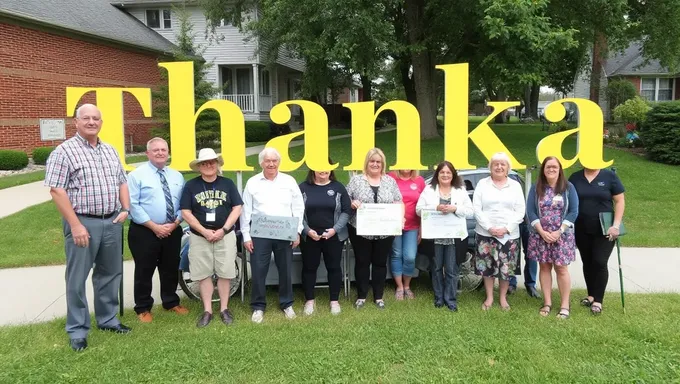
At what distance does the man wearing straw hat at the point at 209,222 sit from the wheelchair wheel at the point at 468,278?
2704mm

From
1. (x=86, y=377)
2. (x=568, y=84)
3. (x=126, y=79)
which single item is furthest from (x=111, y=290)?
(x=568, y=84)

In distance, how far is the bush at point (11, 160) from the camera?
48.0ft

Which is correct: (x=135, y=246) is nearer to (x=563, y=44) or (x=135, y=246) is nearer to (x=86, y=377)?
(x=86, y=377)

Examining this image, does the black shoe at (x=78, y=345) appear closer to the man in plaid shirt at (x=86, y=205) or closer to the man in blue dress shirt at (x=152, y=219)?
the man in plaid shirt at (x=86, y=205)

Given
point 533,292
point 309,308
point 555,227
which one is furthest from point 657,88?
point 309,308

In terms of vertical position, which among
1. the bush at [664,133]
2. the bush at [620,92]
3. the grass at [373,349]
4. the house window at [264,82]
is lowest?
the grass at [373,349]

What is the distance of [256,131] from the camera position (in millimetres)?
24391

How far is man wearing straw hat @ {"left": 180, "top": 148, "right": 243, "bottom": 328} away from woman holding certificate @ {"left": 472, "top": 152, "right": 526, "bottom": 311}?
243cm

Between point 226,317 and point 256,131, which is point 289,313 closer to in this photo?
point 226,317

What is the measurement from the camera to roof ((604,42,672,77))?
30844 millimetres

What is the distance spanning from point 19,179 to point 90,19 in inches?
411

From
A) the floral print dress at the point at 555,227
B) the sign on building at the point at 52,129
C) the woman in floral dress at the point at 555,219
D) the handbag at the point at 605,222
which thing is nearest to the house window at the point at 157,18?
the sign on building at the point at 52,129

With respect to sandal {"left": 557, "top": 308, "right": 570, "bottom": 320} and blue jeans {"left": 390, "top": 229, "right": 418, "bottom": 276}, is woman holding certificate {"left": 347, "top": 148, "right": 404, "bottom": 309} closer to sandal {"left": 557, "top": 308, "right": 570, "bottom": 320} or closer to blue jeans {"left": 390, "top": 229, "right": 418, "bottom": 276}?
blue jeans {"left": 390, "top": 229, "right": 418, "bottom": 276}

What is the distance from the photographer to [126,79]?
71.6 feet
